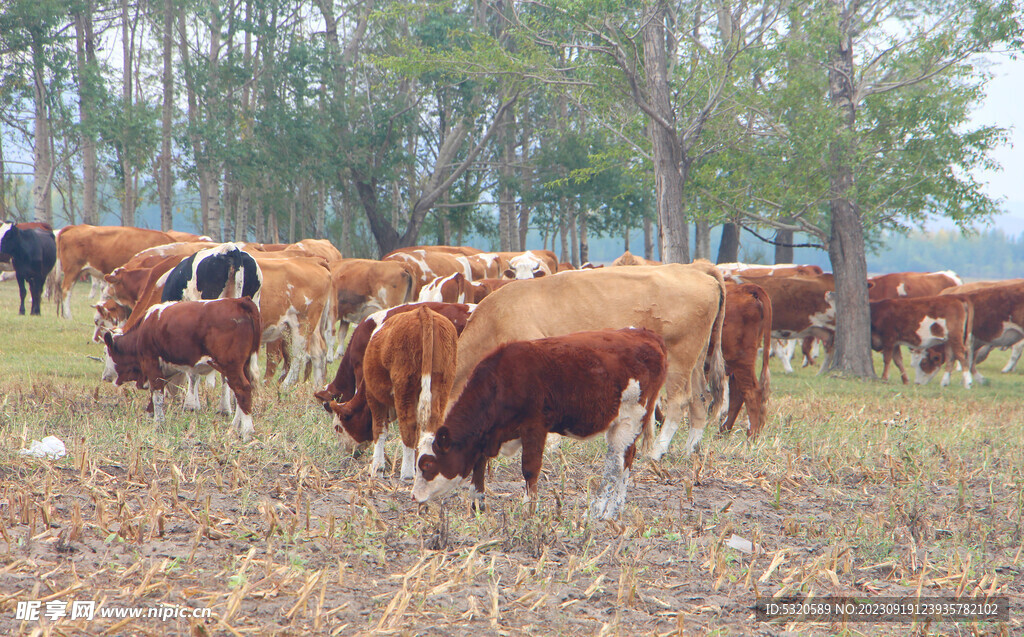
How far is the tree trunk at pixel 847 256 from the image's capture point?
15727 millimetres

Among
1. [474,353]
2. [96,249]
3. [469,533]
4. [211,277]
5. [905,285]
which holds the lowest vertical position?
[469,533]

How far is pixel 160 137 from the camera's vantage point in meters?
29.5

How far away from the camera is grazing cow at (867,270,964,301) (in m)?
19.4

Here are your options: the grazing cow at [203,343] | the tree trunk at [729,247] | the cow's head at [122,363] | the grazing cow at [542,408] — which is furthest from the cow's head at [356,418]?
the tree trunk at [729,247]

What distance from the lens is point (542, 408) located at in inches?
209

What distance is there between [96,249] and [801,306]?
1377 centimetres

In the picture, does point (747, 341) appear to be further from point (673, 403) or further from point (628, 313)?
point (628, 313)

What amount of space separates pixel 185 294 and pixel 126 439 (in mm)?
3176

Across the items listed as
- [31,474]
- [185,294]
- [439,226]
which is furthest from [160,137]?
[31,474]

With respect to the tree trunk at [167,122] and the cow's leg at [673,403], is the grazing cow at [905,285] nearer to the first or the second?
the cow's leg at [673,403]

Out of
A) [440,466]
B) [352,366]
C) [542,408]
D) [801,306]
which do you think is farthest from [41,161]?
[542,408]

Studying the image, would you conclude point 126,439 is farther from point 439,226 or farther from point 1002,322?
point 439,226

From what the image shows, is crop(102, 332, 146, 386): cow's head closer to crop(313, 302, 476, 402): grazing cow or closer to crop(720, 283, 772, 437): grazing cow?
crop(313, 302, 476, 402): grazing cow

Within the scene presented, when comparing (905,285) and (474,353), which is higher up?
(905,285)
